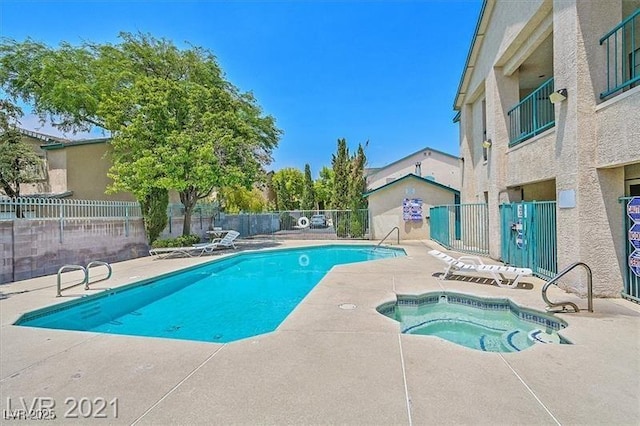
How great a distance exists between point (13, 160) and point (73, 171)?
8.03ft

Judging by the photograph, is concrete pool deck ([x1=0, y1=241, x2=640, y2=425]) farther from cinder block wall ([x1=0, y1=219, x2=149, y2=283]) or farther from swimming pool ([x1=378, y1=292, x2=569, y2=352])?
cinder block wall ([x1=0, y1=219, x2=149, y2=283])

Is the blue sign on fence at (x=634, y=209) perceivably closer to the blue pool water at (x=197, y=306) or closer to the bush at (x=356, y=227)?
the blue pool water at (x=197, y=306)

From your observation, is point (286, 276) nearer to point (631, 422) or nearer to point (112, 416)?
point (112, 416)

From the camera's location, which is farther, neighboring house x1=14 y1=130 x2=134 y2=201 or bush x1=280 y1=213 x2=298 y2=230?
bush x1=280 y1=213 x2=298 y2=230

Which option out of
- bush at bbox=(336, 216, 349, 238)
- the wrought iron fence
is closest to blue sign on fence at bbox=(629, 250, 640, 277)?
the wrought iron fence

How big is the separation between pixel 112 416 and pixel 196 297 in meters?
6.41

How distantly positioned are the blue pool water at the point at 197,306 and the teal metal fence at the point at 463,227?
630 centimetres

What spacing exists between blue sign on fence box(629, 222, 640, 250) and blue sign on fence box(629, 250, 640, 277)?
117mm

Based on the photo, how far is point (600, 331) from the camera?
4.75 meters

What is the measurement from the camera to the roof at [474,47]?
38.5ft

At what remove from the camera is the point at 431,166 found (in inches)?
1350

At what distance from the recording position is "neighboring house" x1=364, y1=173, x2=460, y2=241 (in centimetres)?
1981

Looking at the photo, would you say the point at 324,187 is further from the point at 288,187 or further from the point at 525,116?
the point at 525,116

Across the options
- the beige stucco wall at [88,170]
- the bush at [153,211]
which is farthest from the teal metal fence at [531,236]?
the beige stucco wall at [88,170]
